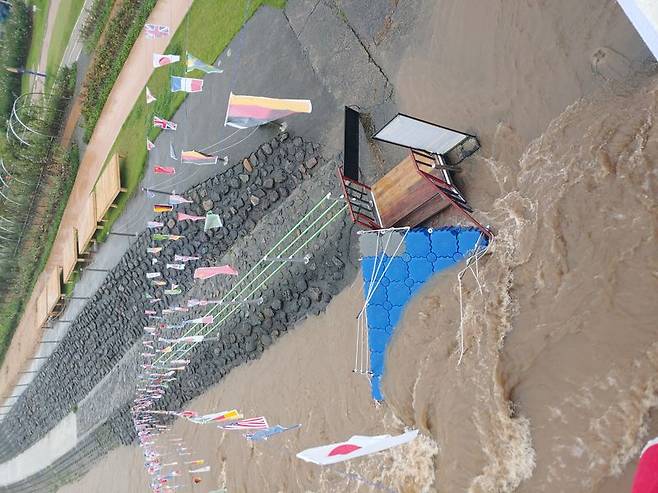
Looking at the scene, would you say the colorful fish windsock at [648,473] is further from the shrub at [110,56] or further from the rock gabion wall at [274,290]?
the shrub at [110,56]

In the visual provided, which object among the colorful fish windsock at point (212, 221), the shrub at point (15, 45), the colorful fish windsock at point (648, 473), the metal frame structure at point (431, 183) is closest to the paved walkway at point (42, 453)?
the colorful fish windsock at point (212, 221)

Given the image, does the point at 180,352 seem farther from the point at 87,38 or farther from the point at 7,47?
the point at 7,47

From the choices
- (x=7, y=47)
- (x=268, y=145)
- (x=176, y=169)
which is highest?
(x=7, y=47)

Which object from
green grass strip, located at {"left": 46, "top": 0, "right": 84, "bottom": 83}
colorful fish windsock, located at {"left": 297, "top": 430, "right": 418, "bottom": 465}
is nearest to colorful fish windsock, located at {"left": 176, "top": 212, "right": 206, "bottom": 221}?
colorful fish windsock, located at {"left": 297, "top": 430, "right": 418, "bottom": 465}

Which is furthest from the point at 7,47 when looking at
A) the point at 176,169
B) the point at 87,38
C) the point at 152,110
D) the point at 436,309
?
the point at 436,309

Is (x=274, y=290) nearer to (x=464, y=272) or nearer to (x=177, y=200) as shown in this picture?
(x=177, y=200)

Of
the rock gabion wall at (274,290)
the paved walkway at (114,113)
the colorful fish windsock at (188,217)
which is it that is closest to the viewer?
the rock gabion wall at (274,290)
